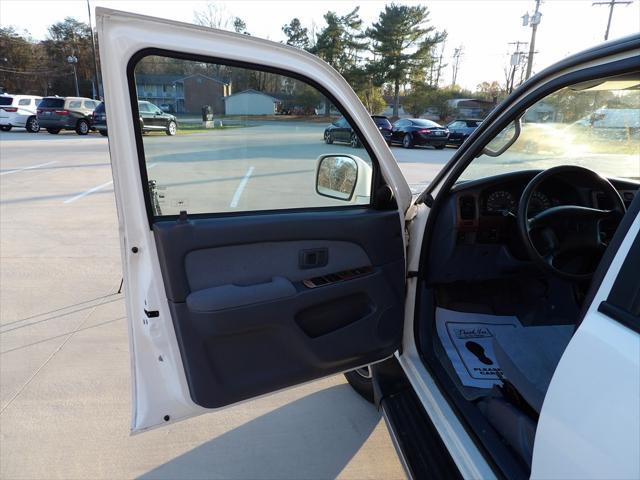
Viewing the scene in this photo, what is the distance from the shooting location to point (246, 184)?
192 centimetres

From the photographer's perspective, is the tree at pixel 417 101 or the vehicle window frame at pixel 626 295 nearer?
the vehicle window frame at pixel 626 295

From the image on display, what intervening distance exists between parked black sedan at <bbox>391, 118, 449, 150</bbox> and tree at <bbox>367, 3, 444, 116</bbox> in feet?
67.2

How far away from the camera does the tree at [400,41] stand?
35.8 metres

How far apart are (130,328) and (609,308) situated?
5.23 ft

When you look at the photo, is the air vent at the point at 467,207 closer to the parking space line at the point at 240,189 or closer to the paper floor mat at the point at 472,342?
the paper floor mat at the point at 472,342

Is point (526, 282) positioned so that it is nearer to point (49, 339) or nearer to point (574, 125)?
point (574, 125)

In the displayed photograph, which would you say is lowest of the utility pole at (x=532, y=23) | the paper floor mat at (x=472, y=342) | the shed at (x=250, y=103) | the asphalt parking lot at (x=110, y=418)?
the asphalt parking lot at (x=110, y=418)

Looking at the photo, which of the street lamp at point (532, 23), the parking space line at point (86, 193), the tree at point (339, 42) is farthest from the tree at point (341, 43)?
the parking space line at point (86, 193)

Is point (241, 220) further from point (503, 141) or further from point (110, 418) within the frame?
point (110, 418)

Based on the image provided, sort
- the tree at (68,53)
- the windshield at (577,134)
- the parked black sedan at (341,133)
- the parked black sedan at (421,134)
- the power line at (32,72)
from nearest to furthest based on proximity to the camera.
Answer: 1. the parked black sedan at (341,133)
2. the windshield at (577,134)
3. the parked black sedan at (421,134)
4. the tree at (68,53)
5. the power line at (32,72)

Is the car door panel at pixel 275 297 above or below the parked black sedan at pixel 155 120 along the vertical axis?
below

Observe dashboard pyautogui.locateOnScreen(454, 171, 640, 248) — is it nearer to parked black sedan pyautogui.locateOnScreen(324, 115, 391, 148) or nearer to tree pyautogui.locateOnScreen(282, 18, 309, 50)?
parked black sedan pyautogui.locateOnScreen(324, 115, 391, 148)

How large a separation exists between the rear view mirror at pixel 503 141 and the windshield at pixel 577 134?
6cm

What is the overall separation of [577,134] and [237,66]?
2072mm
